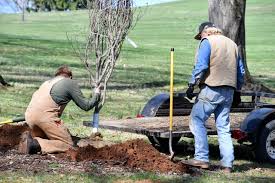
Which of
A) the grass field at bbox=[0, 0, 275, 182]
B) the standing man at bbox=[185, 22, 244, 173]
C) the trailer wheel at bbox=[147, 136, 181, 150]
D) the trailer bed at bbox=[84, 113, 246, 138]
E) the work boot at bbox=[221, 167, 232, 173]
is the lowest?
the grass field at bbox=[0, 0, 275, 182]

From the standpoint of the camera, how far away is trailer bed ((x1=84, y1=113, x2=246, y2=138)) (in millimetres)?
9094

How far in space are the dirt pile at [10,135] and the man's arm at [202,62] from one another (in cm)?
268

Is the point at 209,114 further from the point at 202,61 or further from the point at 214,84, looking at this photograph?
the point at 202,61

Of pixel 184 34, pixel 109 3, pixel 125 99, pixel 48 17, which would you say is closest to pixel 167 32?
pixel 184 34

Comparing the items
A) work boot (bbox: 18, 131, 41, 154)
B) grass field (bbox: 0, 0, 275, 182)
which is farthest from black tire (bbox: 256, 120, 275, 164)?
work boot (bbox: 18, 131, 41, 154)

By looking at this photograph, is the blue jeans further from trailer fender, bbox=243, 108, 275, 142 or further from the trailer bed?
trailer fender, bbox=243, 108, 275, 142

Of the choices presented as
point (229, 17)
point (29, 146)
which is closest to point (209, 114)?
point (29, 146)

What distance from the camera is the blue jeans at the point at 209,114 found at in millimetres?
8430

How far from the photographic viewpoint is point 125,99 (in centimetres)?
1684

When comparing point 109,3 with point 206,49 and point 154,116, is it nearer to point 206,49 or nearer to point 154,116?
point 154,116

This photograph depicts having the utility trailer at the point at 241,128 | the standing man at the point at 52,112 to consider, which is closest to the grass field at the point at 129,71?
the utility trailer at the point at 241,128

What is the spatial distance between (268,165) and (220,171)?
1.29 m

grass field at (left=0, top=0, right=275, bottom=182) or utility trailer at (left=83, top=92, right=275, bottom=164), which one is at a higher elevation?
utility trailer at (left=83, top=92, right=275, bottom=164)

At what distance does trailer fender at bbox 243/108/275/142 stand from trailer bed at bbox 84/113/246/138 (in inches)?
7.8
